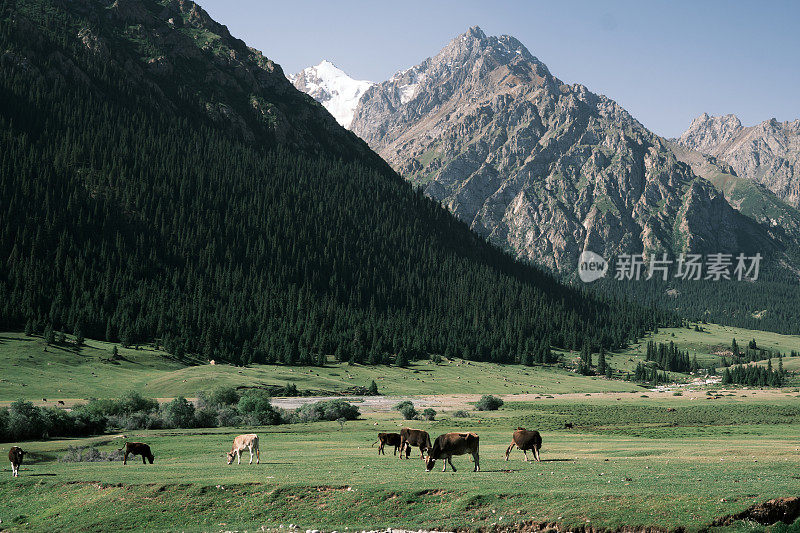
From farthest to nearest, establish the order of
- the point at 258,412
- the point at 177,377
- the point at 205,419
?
the point at 177,377 < the point at 258,412 < the point at 205,419

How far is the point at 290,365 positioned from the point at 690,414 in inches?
4557

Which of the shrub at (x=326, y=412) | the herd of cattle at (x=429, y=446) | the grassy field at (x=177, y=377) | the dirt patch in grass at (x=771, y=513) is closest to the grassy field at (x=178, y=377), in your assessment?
the grassy field at (x=177, y=377)

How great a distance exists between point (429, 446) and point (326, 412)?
53.9 meters

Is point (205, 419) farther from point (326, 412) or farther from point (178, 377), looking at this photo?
point (178, 377)

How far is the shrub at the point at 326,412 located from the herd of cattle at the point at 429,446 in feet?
131

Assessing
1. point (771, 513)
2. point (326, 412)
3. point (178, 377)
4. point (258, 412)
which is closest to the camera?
point (771, 513)

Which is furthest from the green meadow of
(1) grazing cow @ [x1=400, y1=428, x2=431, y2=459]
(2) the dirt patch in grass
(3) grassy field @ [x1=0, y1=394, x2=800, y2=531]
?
(1) grazing cow @ [x1=400, y1=428, x2=431, y2=459]

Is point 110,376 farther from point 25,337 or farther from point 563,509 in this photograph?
point 563,509

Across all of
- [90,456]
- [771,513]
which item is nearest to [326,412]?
[90,456]

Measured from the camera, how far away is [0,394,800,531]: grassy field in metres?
25.8

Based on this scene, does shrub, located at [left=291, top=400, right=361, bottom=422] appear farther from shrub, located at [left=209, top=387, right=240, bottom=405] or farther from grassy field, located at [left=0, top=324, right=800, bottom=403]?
grassy field, located at [left=0, top=324, right=800, bottom=403]

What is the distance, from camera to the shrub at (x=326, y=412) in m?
87.9

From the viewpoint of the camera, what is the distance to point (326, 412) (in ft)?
294

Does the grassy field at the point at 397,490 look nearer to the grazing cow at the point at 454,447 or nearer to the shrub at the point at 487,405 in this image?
the grazing cow at the point at 454,447
